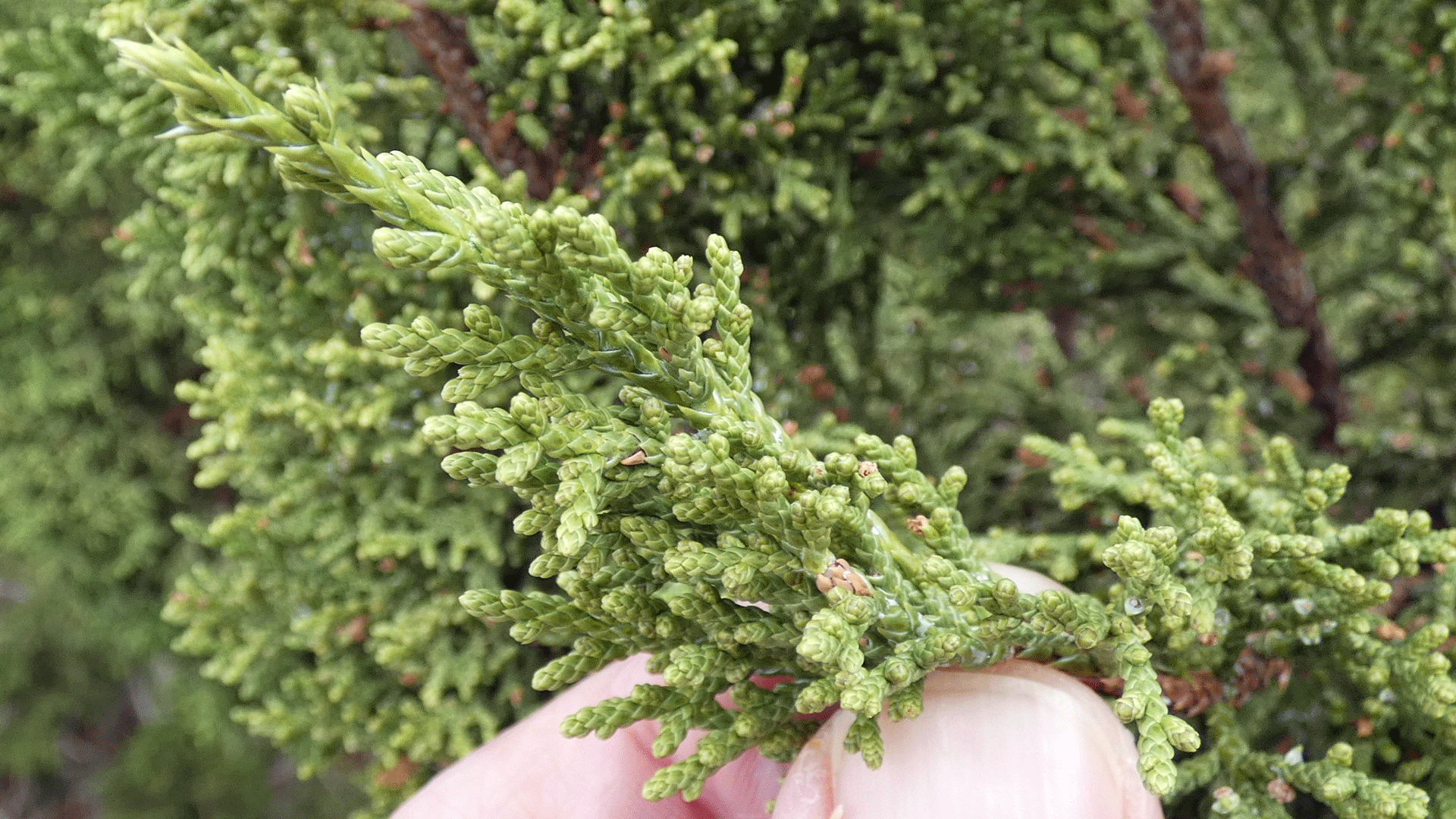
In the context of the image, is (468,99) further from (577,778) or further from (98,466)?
(98,466)

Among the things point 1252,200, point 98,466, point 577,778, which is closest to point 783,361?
point 577,778

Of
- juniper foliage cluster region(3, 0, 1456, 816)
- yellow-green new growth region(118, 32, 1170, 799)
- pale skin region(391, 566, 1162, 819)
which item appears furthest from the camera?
pale skin region(391, 566, 1162, 819)

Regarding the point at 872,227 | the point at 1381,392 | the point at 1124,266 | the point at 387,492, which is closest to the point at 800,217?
the point at 872,227

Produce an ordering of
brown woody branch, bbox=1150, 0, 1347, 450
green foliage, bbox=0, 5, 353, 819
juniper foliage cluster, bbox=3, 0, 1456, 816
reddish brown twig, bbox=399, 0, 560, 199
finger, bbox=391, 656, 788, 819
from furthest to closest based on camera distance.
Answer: green foliage, bbox=0, 5, 353, 819, brown woody branch, bbox=1150, 0, 1347, 450, reddish brown twig, bbox=399, 0, 560, 199, finger, bbox=391, 656, 788, 819, juniper foliage cluster, bbox=3, 0, 1456, 816

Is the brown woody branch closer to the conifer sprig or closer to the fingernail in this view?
the conifer sprig

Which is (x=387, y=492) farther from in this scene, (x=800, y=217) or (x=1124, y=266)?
(x=1124, y=266)

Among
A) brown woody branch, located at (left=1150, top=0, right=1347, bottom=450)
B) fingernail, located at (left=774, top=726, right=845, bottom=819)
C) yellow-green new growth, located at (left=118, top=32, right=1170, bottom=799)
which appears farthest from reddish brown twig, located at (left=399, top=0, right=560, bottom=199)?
brown woody branch, located at (left=1150, top=0, right=1347, bottom=450)

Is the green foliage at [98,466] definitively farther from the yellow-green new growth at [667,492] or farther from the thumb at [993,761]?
the thumb at [993,761]
